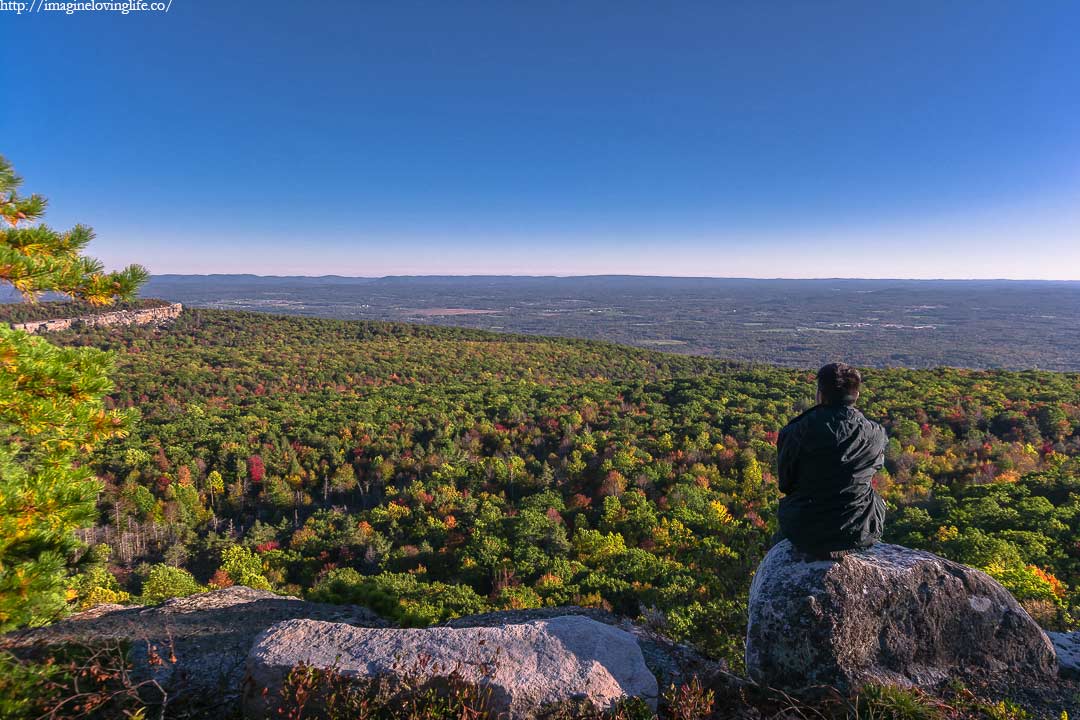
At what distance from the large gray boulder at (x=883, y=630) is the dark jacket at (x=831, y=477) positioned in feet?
1.06

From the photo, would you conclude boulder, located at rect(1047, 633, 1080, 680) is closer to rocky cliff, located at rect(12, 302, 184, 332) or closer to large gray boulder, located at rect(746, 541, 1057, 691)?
large gray boulder, located at rect(746, 541, 1057, 691)

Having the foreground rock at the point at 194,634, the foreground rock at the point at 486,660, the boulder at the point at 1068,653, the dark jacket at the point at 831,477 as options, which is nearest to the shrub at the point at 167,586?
the foreground rock at the point at 194,634

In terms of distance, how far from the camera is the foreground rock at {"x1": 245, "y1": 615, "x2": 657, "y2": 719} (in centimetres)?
416

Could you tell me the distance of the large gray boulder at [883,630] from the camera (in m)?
4.54

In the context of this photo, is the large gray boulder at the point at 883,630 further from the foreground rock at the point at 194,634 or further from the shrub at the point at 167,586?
the shrub at the point at 167,586

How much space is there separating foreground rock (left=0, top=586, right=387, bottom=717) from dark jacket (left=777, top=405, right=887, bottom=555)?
571 cm

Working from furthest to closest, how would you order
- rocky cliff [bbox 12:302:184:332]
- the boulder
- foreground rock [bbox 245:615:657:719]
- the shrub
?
1. rocky cliff [bbox 12:302:184:332]
2. the shrub
3. the boulder
4. foreground rock [bbox 245:615:657:719]

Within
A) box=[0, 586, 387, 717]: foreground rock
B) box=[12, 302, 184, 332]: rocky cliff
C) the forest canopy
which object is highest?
box=[12, 302, 184, 332]: rocky cliff

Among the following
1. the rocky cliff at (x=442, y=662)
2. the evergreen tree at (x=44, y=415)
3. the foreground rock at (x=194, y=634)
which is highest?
the evergreen tree at (x=44, y=415)

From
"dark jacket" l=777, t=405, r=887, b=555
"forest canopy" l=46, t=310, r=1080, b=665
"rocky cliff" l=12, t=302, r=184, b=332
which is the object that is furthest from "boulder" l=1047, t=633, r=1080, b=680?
"rocky cliff" l=12, t=302, r=184, b=332

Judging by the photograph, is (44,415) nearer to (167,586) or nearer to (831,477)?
(831,477)

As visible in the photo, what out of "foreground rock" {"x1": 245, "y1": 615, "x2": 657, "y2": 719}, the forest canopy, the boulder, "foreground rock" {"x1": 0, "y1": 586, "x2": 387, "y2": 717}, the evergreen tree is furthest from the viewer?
the forest canopy

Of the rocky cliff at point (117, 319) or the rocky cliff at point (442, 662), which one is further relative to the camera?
the rocky cliff at point (117, 319)

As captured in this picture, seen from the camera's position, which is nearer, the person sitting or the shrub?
the person sitting
